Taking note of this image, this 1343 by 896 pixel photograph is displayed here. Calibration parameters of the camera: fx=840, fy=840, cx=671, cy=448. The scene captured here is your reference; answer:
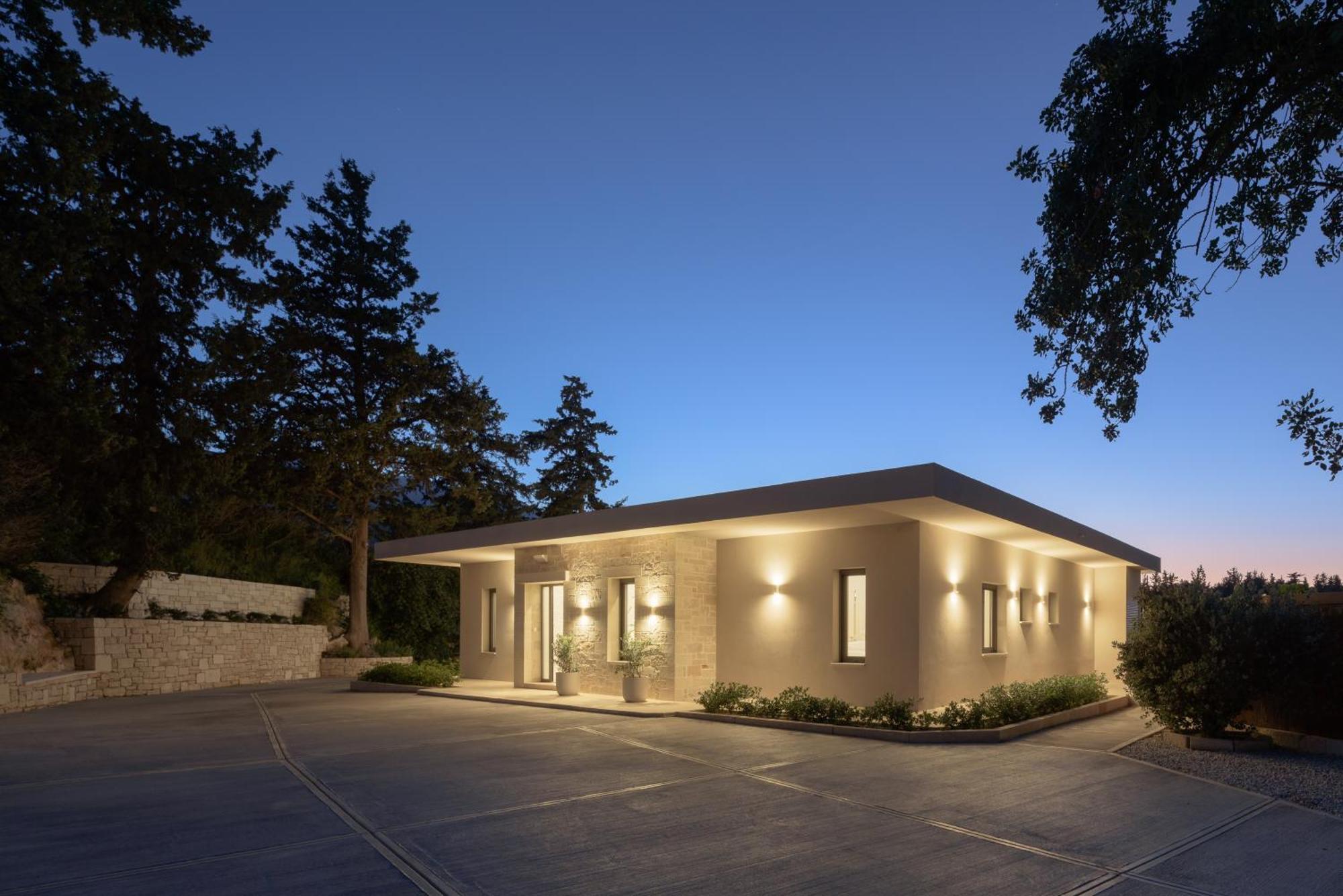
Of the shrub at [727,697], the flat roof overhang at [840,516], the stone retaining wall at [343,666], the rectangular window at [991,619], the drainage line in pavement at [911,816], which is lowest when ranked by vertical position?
the stone retaining wall at [343,666]

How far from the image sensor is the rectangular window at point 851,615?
13289 mm

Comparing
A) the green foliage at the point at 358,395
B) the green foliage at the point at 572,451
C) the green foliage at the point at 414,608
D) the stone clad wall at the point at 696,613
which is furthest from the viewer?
the green foliage at the point at 572,451

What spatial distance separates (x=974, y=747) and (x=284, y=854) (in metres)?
7.73

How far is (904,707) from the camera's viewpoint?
432 inches

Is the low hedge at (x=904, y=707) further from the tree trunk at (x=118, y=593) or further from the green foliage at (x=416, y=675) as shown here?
the tree trunk at (x=118, y=593)

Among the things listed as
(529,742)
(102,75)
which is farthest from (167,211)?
(529,742)

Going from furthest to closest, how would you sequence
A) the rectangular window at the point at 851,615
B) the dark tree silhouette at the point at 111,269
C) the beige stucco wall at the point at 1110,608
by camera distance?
the beige stucco wall at the point at 1110,608 < the dark tree silhouette at the point at 111,269 < the rectangular window at the point at 851,615

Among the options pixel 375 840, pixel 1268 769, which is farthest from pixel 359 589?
pixel 1268 769

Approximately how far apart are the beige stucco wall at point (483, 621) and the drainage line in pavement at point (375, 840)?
966 centimetres

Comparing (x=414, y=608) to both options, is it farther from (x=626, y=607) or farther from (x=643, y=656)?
(x=643, y=656)

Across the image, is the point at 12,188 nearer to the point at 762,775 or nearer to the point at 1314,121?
the point at 762,775

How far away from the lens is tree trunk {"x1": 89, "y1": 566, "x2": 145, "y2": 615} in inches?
706

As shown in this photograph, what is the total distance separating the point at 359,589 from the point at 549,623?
30.2 feet

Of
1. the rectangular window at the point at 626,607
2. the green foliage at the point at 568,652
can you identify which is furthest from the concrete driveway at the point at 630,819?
the green foliage at the point at 568,652
